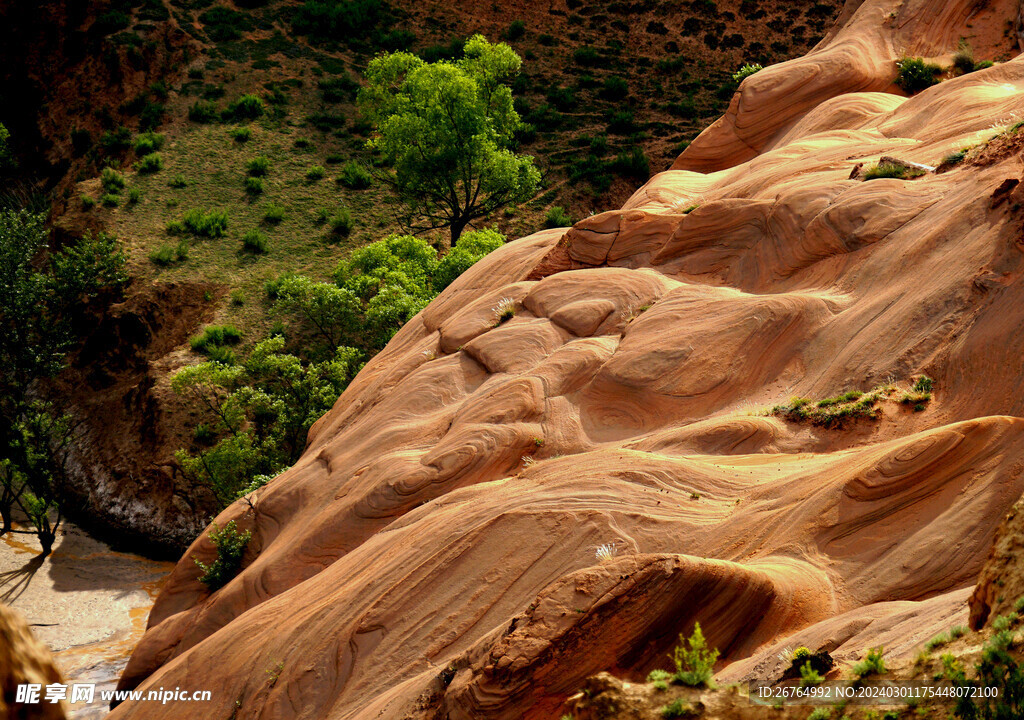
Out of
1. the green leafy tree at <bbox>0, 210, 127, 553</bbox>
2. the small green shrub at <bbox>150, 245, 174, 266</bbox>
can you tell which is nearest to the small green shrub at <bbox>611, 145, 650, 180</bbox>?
the small green shrub at <bbox>150, 245, 174, 266</bbox>

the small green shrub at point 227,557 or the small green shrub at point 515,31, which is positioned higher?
the small green shrub at point 515,31

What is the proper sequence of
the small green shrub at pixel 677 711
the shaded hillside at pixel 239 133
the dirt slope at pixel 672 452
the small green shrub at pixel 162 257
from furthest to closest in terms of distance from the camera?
the small green shrub at pixel 162 257
the shaded hillside at pixel 239 133
the dirt slope at pixel 672 452
the small green shrub at pixel 677 711

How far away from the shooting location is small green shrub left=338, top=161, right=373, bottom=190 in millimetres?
59438

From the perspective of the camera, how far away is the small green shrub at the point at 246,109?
62562mm

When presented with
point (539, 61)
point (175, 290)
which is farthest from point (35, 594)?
point (539, 61)

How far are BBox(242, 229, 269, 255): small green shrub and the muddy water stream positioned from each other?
18.8 metres

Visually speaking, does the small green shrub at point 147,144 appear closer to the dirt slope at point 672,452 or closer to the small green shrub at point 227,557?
the dirt slope at point 672,452

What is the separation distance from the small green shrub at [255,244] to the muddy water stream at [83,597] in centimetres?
1880

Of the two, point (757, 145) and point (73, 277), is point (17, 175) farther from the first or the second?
point (757, 145)

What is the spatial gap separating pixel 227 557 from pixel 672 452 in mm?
13861

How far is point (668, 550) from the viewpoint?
48.5 feet

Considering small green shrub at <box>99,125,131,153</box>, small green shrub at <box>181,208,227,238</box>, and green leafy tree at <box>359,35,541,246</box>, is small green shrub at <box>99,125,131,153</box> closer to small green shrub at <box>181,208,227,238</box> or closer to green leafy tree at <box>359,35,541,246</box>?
small green shrub at <box>181,208,227,238</box>

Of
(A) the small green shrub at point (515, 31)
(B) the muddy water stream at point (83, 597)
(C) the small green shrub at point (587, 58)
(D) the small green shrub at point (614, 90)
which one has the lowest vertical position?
(B) the muddy water stream at point (83, 597)

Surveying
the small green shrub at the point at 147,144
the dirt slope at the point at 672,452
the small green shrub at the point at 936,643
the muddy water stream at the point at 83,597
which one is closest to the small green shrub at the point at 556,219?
the small green shrub at the point at 147,144
